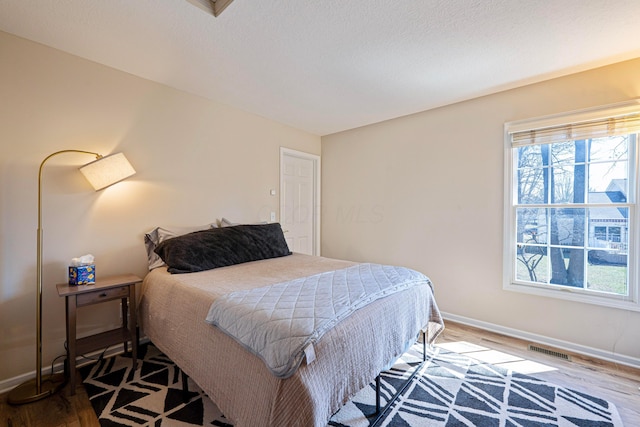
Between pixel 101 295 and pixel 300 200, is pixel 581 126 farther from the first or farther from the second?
pixel 101 295

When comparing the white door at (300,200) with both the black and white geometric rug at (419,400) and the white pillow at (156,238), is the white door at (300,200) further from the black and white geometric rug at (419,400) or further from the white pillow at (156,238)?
the black and white geometric rug at (419,400)

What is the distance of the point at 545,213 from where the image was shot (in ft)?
8.64

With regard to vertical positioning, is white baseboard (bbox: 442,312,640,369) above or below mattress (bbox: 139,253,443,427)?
Result: below

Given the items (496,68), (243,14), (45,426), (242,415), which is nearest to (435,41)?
(496,68)

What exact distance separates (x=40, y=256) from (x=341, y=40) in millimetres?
2509

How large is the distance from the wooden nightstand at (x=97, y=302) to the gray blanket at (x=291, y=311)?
105 cm

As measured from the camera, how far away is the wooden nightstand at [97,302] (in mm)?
1803

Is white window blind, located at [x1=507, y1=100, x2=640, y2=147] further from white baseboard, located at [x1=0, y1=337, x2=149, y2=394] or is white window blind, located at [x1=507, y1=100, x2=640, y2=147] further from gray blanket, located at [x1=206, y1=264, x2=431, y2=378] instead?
white baseboard, located at [x1=0, y1=337, x2=149, y2=394]

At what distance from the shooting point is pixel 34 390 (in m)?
1.81

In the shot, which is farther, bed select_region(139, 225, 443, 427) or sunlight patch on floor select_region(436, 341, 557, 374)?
sunlight patch on floor select_region(436, 341, 557, 374)

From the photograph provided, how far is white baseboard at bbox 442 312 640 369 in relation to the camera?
2221mm

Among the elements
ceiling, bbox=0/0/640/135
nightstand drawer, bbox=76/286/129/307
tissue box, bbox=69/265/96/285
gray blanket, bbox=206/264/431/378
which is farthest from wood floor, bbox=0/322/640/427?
ceiling, bbox=0/0/640/135

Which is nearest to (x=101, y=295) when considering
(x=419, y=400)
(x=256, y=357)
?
(x=256, y=357)

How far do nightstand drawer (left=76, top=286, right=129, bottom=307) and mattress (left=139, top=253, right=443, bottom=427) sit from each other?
0.17 metres
